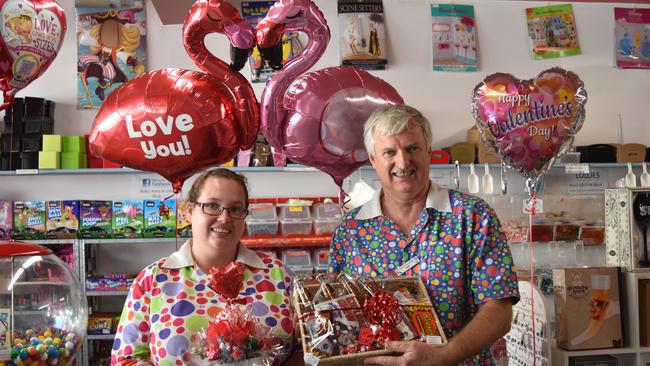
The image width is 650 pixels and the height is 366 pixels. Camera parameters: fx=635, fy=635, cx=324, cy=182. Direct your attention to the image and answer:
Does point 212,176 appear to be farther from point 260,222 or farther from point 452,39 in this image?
point 452,39

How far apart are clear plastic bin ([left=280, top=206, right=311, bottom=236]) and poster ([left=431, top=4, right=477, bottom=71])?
5.40 ft

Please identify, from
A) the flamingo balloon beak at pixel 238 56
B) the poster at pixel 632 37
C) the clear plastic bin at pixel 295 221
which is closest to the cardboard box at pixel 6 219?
the clear plastic bin at pixel 295 221

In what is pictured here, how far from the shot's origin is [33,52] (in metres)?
2.24

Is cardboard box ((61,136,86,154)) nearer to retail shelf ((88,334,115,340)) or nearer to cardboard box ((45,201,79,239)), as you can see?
cardboard box ((45,201,79,239))

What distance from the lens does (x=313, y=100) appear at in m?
2.07

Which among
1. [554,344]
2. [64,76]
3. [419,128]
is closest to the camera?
[419,128]

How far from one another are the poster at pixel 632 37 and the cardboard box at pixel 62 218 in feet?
14.7

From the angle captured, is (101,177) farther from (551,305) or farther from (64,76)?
(551,305)

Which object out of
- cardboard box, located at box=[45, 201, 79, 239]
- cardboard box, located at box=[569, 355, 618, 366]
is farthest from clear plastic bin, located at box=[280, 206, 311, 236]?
cardboard box, located at box=[569, 355, 618, 366]

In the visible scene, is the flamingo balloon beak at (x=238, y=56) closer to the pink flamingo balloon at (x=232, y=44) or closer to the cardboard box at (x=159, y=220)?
the pink flamingo balloon at (x=232, y=44)

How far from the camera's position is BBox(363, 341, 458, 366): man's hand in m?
1.54

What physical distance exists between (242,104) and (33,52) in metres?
0.78

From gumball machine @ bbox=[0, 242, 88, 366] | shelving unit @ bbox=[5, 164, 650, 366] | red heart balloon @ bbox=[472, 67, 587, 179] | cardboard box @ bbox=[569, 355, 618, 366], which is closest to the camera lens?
gumball machine @ bbox=[0, 242, 88, 366]

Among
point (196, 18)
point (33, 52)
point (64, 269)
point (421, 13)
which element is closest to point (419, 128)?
point (196, 18)
